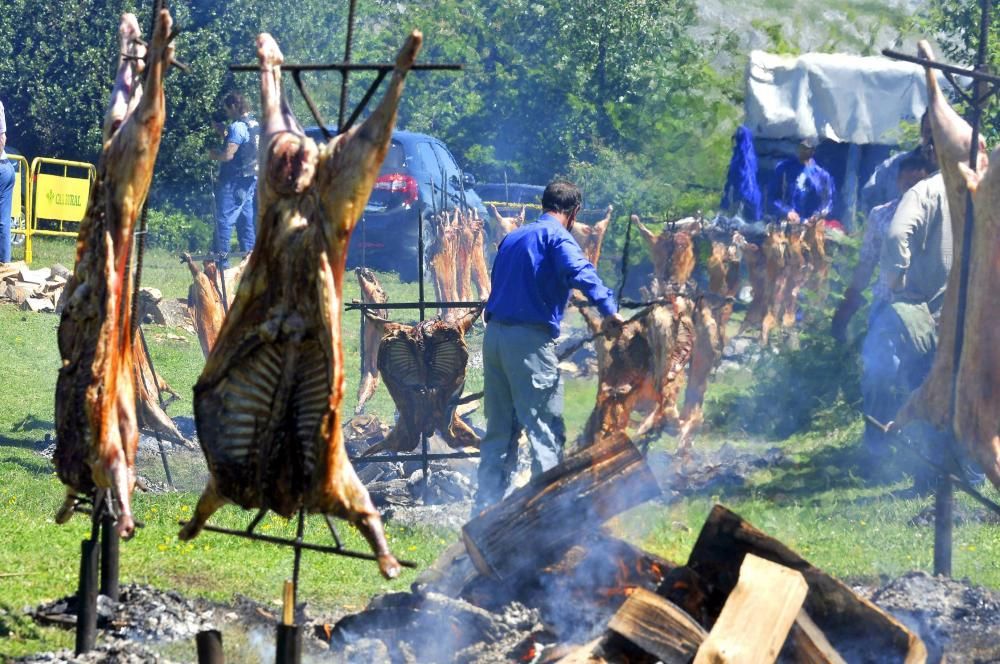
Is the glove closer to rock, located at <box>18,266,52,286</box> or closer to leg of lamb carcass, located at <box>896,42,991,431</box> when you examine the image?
leg of lamb carcass, located at <box>896,42,991,431</box>

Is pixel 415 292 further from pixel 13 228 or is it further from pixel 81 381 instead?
pixel 81 381

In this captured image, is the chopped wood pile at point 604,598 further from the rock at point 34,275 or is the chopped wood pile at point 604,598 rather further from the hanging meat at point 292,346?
the rock at point 34,275

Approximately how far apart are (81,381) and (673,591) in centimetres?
249

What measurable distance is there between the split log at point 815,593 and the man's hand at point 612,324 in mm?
2632

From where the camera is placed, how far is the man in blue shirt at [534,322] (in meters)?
7.95

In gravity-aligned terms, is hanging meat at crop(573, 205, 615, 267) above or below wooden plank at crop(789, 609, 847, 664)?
above

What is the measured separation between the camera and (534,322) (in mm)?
8039

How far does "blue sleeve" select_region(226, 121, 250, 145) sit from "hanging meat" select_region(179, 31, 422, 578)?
10020mm

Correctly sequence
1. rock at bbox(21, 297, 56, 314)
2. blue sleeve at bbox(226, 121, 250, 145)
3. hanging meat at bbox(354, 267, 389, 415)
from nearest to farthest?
1. hanging meat at bbox(354, 267, 389, 415)
2. blue sleeve at bbox(226, 121, 250, 145)
3. rock at bbox(21, 297, 56, 314)

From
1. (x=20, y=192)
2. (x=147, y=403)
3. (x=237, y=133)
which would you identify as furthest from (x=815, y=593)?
(x=20, y=192)

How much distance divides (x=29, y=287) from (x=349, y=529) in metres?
8.65

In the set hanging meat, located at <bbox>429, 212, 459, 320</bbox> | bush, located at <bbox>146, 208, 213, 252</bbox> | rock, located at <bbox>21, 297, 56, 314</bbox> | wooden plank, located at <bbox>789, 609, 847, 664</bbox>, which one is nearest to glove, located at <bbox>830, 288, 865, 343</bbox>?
wooden plank, located at <bbox>789, 609, 847, 664</bbox>

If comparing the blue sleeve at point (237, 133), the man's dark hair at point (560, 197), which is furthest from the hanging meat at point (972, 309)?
the blue sleeve at point (237, 133)

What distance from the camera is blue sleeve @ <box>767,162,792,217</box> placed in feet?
61.2
